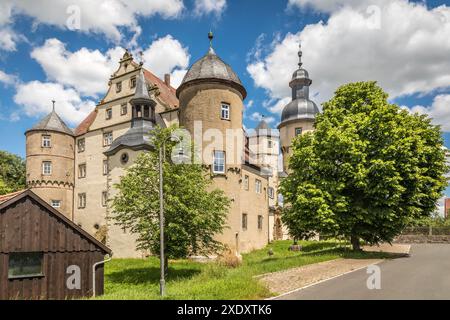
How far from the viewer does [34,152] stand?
113 feet

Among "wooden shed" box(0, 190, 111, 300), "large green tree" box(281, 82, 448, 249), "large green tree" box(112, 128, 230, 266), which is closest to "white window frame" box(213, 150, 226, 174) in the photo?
"large green tree" box(281, 82, 448, 249)

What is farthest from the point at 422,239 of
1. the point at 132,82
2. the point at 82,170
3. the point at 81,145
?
the point at 81,145

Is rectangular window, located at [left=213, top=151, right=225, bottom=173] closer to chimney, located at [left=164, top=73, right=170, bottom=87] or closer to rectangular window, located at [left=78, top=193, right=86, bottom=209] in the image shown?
chimney, located at [left=164, top=73, right=170, bottom=87]

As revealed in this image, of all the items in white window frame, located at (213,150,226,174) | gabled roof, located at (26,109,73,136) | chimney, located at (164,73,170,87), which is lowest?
white window frame, located at (213,150,226,174)

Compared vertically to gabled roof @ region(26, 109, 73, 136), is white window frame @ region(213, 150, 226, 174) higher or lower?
lower

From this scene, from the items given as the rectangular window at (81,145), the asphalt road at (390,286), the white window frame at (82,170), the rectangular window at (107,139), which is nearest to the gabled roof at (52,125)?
the rectangular window at (81,145)

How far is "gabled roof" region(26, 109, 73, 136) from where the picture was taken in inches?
1374

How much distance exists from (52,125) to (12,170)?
846 inches

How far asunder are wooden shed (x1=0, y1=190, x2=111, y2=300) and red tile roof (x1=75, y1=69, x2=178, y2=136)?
17.9m

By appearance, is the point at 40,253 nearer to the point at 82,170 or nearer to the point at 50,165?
the point at 82,170

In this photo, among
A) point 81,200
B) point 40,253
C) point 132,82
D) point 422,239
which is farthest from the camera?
point 422,239

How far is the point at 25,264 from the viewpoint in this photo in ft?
40.7

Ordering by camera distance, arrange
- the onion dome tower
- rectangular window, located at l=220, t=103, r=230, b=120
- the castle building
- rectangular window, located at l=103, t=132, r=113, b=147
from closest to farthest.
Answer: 1. the castle building
2. rectangular window, located at l=220, t=103, r=230, b=120
3. the onion dome tower
4. rectangular window, located at l=103, t=132, r=113, b=147
